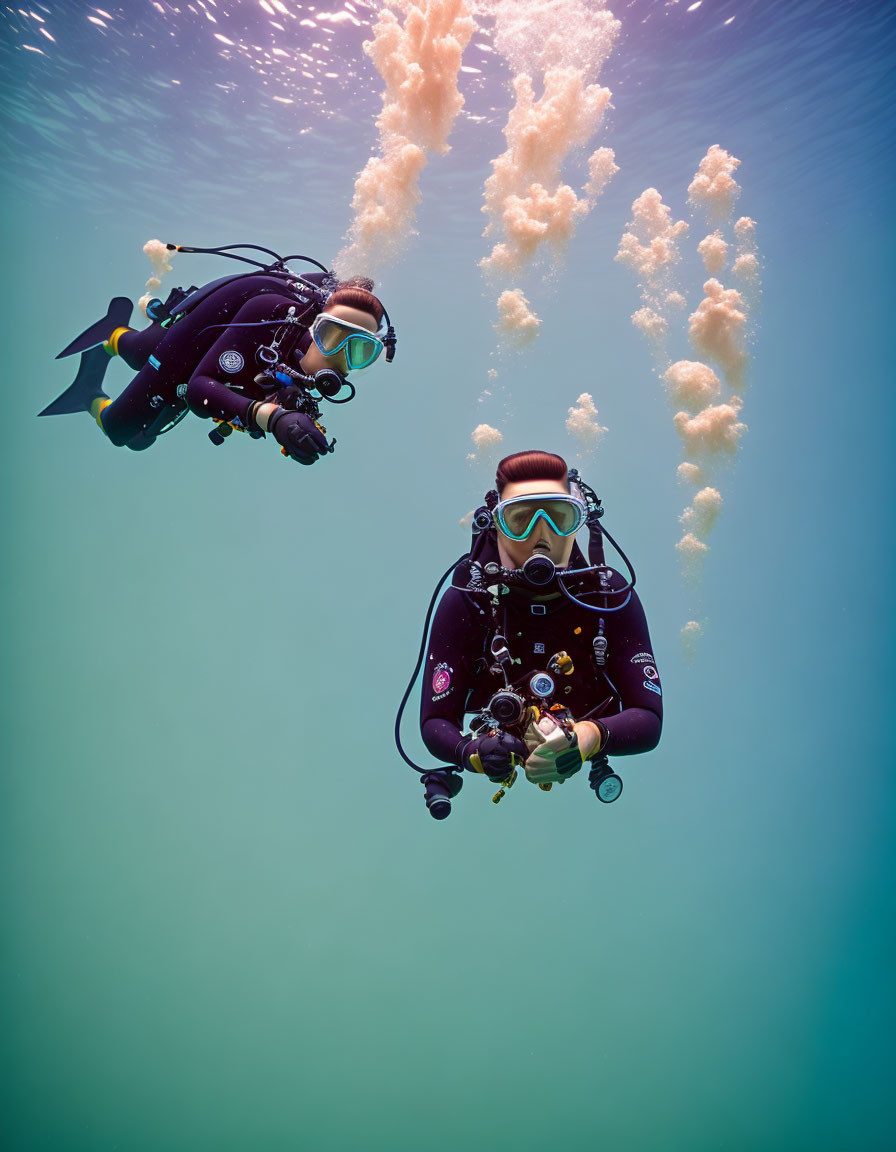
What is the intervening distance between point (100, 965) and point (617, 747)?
17.9m

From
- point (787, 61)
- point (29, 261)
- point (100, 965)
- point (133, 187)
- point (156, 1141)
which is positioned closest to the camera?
point (787, 61)

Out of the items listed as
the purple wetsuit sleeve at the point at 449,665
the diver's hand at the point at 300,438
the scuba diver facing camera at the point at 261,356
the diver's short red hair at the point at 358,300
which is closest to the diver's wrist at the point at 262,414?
the scuba diver facing camera at the point at 261,356

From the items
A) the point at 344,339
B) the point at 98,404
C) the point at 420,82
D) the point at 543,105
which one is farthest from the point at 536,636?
the point at 543,105

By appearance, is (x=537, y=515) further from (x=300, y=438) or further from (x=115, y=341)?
(x=115, y=341)

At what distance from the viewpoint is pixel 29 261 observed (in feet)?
86.3

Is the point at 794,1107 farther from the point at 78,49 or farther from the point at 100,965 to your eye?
the point at 78,49

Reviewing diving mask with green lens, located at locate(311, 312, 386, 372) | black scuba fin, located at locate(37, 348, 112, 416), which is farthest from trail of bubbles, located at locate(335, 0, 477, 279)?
diving mask with green lens, located at locate(311, 312, 386, 372)

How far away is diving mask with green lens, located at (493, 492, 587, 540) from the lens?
297cm

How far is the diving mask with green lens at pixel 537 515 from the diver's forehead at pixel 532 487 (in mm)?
72

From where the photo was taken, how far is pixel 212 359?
440 cm

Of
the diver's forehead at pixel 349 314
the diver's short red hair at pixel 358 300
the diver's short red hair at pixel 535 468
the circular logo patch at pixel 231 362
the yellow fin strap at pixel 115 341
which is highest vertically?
the yellow fin strap at pixel 115 341

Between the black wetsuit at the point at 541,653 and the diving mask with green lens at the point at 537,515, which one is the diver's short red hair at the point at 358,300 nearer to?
the diving mask with green lens at the point at 537,515

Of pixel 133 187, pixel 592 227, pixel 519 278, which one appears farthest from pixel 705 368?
pixel 133 187

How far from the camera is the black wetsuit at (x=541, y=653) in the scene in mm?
3037
